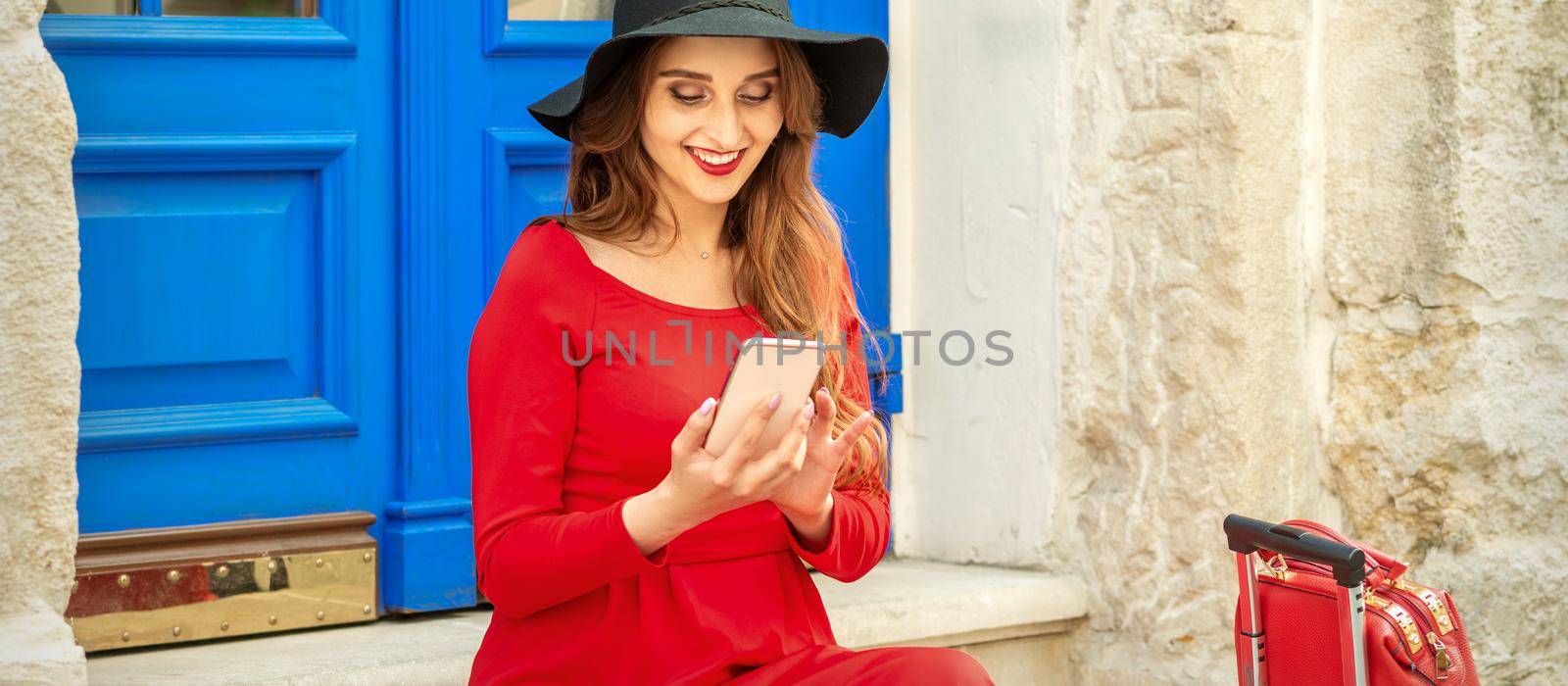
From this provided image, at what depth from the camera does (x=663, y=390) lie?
2049 millimetres

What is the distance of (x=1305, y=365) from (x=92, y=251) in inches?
83.7

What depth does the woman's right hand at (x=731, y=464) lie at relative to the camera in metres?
1.72

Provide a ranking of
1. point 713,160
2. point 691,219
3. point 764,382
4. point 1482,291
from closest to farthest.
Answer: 1. point 764,382
2. point 713,160
3. point 691,219
4. point 1482,291

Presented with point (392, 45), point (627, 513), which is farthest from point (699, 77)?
point (392, 45)

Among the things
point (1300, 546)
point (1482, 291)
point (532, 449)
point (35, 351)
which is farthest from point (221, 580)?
point (1482, 291)

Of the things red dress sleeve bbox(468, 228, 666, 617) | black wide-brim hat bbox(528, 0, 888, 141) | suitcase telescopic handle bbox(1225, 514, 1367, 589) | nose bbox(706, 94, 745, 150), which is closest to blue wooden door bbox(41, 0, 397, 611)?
black wide-brim hat bbox(528, 0, 888, 141)

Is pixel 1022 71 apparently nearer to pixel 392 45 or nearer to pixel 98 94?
pixel 392 45

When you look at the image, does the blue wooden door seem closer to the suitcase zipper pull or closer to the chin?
the chin

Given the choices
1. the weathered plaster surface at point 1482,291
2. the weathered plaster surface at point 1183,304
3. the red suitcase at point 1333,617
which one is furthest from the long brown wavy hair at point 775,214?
the weathered plaster surface at point 1482,291

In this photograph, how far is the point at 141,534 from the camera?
255cm

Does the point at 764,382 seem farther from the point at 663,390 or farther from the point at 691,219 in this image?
the point at 691,219

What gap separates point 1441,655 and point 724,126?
43.9 inches

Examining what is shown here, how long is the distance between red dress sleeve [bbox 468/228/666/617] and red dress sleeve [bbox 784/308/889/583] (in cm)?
27

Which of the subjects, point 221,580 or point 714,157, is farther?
point 221,580
